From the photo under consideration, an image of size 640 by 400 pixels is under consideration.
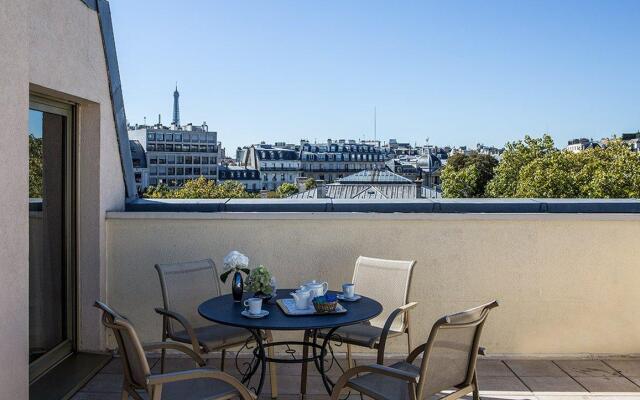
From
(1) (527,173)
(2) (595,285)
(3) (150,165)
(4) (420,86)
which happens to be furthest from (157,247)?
(3) (150,165)

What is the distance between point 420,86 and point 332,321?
260 feet

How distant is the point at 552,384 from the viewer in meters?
4.16

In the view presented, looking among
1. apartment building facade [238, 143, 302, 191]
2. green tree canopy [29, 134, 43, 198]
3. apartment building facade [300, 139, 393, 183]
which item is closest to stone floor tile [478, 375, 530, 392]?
green tree canopy [29, 134, 43, 198]

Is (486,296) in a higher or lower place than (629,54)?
lower

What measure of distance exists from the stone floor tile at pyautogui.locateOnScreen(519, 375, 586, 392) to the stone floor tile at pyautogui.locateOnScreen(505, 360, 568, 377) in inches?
2.5

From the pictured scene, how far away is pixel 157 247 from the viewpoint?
186 inches

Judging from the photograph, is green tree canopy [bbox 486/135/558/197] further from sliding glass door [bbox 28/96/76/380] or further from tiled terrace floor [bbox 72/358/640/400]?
sliding glass door [bbox 28/96/76/380]

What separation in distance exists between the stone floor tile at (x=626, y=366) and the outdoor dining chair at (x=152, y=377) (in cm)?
291

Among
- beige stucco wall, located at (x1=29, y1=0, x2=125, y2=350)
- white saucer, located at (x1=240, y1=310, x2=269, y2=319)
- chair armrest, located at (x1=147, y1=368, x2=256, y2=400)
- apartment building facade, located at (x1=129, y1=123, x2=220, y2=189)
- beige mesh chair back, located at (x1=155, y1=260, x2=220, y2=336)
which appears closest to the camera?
chair armrest, located at (x1=147, y1=368, x2=256, y2=400)

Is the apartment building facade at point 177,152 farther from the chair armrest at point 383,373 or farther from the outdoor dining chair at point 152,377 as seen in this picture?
the chair armrest at point 383,373

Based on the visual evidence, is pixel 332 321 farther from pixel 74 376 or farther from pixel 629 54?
pixel 629 54

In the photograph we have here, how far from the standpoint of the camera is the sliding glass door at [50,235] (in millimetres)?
4008

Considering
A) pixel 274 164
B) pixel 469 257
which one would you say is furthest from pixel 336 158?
pixel 469 257

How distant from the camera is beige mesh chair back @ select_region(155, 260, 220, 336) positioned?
3.92 metres
